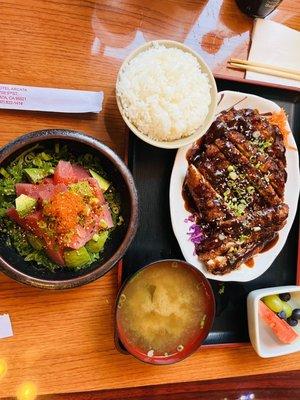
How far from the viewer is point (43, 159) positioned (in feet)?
7.00

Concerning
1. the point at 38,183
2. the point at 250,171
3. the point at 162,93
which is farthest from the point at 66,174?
the point at 250,171

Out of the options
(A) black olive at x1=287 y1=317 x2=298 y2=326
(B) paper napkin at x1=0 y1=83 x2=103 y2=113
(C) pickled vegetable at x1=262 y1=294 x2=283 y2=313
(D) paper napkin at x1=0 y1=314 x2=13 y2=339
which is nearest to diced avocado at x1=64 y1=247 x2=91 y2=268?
(D) paper napkin at x1=0 y1=314 x2=13 y2=339

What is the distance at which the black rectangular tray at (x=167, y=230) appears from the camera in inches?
92.7

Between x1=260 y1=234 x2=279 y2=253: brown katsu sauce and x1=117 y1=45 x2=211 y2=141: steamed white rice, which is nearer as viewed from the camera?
x1=117 y1=45 x2=211 y2=141: steamed white rice

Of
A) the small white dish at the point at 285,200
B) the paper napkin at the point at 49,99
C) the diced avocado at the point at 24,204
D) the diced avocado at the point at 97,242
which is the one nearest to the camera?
the diced avocado at the point at 24,204

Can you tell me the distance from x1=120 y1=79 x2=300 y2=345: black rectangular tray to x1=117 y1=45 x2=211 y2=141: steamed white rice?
18cm

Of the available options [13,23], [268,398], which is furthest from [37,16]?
[268,398]

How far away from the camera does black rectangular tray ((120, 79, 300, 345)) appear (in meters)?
2.35

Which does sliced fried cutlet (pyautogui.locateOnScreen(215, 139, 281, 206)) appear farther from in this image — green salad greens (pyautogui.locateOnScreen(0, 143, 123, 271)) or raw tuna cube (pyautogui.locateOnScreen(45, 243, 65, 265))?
raw tuna cube (pyautogui.locateOnScreen(45, 243, 65, 265))

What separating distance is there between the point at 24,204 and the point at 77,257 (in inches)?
11.6

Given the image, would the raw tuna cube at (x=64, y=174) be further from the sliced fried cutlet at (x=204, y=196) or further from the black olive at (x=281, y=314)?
the black olive at (x=281, y=314)

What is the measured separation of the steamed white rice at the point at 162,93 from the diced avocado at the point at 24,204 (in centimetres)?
54

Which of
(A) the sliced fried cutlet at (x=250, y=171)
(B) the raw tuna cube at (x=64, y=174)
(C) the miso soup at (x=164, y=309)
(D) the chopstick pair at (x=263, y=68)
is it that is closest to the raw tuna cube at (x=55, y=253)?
(B) the raw tuna cube at (x=64, y=174)

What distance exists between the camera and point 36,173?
6.84 feet
